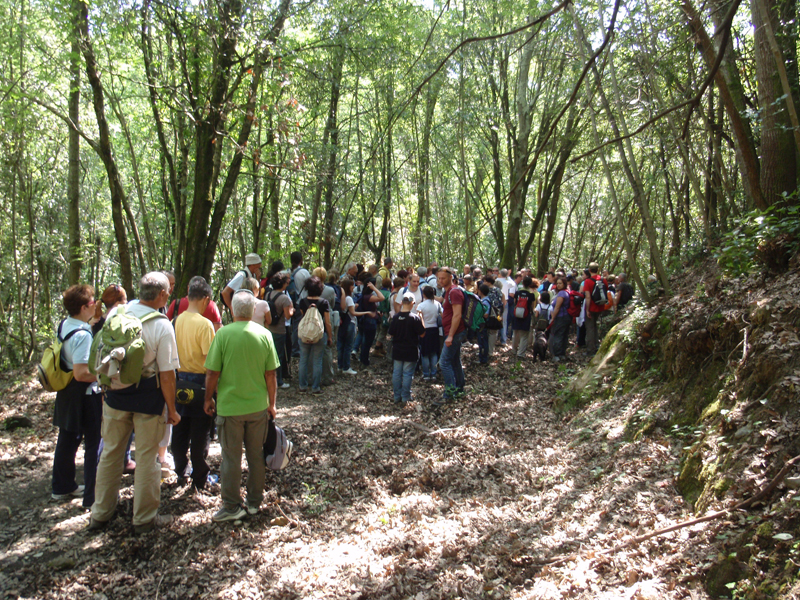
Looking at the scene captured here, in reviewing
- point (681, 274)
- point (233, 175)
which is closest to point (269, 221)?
point (233, 175)

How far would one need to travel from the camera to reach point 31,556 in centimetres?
363

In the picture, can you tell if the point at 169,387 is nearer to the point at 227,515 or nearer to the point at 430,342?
the point at 227,515

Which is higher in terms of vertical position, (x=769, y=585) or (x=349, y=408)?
(x=349, y=408)

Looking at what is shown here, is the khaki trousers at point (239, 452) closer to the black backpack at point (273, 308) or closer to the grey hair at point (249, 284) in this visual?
the grey hair at point (249, 284)

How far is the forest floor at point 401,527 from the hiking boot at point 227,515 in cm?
7

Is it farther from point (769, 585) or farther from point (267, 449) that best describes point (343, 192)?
point (769, 585)

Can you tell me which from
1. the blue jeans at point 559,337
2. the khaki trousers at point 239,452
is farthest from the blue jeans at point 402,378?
the blue jeans at point 559,337

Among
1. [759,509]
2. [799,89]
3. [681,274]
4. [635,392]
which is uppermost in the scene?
[799,89]

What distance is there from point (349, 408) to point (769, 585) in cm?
545

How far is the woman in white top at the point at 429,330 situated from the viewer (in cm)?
797

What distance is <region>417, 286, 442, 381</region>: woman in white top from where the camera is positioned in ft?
26.2

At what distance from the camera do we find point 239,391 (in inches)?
154

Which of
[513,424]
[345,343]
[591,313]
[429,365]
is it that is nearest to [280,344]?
[345,343]

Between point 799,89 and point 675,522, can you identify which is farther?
point 799,89
